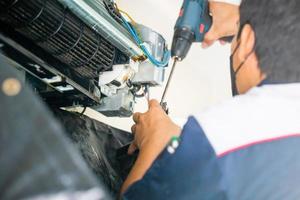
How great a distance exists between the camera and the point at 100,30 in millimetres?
1169

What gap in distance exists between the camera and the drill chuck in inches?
49.6

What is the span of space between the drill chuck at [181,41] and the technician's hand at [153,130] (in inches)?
7.7

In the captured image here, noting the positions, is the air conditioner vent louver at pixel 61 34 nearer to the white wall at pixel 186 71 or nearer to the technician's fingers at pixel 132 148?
the technician's fingers at pixel 132 148

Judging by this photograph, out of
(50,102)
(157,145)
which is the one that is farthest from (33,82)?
(157,145)

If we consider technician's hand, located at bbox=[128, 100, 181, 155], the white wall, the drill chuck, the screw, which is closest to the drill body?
the drill chuck

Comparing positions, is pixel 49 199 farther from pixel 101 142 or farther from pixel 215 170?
pixel 101 142

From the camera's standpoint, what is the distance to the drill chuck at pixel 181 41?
4.13 feet

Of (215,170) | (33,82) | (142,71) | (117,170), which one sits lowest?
(117,170)

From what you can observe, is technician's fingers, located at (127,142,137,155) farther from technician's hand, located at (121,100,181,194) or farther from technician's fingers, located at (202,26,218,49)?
technician's fingers, located at (202,26,218,49)

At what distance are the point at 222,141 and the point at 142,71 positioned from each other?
65 centimetres

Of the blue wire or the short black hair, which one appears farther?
the blue wire

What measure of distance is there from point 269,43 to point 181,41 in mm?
419

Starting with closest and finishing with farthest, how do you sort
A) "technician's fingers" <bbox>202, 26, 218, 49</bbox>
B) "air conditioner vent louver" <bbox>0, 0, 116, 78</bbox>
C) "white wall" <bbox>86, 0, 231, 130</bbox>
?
"air conditioner vent louver" <bbox>0, 0, 116, 78</bbox>
"technician's fingers" <bbox>202, 26, 218, 49</bbox>
"white wall" <bbox>86, 0, 231, 130</bbox>

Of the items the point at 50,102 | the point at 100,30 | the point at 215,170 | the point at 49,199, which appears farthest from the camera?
the point at 50,102
